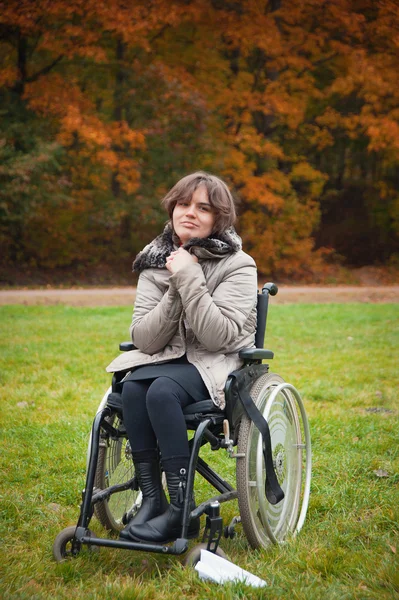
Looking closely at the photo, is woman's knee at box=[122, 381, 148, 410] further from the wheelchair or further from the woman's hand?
the woman's hand

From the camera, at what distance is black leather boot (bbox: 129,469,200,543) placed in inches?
107

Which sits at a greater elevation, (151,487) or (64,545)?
(151,487)

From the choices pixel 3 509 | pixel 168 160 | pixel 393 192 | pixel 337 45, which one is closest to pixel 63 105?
pixel 168 160

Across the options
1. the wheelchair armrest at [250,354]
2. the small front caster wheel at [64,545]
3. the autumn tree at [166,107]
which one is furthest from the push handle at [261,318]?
the autumn tree at [166,107]

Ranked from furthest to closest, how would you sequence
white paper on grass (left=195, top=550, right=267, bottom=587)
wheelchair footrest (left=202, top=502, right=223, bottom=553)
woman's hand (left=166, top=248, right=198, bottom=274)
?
woman's hand (left=166, top=248, right=198, bottom=274) < wheelchair footrest (left=202, top=502, right=223, bottom=553) < white paper on grass (left=195, top=550, right=267, bottom=587)

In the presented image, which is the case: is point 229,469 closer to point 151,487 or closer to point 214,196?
point 151,487

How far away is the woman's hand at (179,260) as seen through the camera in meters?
2.99

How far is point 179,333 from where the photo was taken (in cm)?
312

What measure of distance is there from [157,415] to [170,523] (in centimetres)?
39

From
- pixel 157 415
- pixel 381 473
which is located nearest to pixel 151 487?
pixel 157 415

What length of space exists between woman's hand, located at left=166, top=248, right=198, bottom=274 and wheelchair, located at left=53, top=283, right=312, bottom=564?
0.42m

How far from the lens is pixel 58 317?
10266 mm

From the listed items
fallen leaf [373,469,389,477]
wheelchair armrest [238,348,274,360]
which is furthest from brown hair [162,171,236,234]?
fallen leaf [373,469,389,477]

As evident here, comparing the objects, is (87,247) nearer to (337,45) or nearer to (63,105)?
(63,105)
